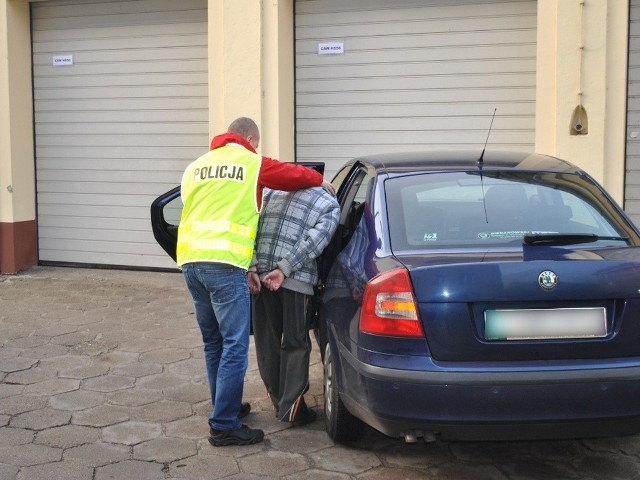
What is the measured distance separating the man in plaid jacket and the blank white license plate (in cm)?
125

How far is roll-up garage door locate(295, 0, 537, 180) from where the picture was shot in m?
9.02

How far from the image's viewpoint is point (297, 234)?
498 centimetres

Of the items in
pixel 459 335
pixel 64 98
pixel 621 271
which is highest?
pixel 64 98

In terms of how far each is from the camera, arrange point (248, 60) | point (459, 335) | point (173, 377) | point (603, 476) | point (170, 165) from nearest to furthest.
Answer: point (459, 335) < point (603, 476) < point (173, 377) < point (248, 60) < point (170, 165)

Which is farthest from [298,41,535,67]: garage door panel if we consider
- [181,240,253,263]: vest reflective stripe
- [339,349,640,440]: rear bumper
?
[339,349,640,440]: rear bumper

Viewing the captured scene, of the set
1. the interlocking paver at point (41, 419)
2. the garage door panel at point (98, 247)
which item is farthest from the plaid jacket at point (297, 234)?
the garage door panel at point (98, 247)

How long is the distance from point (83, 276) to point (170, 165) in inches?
66.5

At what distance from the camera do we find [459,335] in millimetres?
3934

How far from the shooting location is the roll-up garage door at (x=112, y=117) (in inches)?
408

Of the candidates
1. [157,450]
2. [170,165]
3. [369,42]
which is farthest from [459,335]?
[170,165]

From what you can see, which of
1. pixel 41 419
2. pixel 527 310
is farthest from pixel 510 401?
pixel 41 419

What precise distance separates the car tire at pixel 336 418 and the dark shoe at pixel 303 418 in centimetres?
25

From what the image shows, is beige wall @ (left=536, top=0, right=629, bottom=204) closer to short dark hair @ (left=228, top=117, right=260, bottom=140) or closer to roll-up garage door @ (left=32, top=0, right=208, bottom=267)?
roll-up garage door @ (left=32, top=0, right=208, bottom=267)

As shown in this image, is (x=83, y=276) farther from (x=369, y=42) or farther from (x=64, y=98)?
(x=369, y=42)
